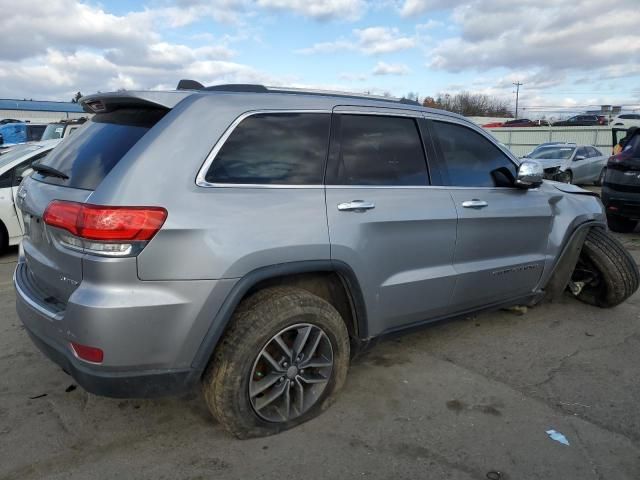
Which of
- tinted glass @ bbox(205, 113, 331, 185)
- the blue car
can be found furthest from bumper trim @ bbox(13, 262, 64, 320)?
the blue car

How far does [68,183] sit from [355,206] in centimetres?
152

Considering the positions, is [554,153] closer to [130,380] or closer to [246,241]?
[246,241]

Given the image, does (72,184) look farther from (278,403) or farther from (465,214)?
(465,214)

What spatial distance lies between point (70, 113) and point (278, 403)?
61.1m

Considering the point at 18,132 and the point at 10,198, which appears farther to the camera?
the point at 18,132

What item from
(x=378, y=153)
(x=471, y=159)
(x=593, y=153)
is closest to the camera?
(x=378, y=153)

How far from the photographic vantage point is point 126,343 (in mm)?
2346

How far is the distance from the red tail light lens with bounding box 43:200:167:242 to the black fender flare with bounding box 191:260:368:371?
49cm

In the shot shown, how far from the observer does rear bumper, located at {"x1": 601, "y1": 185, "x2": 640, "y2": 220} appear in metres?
7.71

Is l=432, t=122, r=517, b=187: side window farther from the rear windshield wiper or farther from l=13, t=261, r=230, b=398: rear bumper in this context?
the rear windshield wiper

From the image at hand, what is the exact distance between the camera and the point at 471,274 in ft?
11.9

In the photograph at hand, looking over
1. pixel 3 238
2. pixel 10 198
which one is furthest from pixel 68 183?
pixel 3 238

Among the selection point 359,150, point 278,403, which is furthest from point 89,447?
point 359,150

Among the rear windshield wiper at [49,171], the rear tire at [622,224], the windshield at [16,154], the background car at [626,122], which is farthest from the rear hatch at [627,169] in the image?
the background car at [626,122]
